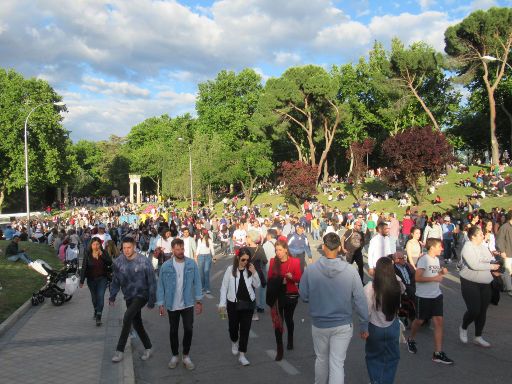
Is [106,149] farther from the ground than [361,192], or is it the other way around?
[106,149]

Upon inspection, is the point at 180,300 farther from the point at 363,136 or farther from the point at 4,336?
the point at 363,136

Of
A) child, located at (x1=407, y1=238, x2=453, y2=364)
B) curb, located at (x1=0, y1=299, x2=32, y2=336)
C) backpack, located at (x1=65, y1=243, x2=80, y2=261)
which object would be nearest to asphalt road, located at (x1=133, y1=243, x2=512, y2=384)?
child, located at (x1=407, y1=238, x2=453, y2=364)

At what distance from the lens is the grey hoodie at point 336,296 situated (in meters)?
4.53

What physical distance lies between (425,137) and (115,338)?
89.4 feet

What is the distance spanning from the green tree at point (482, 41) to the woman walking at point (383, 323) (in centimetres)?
3661

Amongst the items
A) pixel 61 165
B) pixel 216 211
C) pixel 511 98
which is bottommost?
pixel 216 211

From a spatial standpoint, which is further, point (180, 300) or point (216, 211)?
point (216, 211)

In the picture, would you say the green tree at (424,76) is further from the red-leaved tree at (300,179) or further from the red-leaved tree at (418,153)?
the red-leaved tree at (300,179)

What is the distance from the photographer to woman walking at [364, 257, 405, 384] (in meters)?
4.55

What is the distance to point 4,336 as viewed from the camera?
8227 millimetres

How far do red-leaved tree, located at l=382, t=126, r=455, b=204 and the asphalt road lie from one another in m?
23.6

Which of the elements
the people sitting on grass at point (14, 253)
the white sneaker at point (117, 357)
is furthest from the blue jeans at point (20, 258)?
the white sneaker at point (117, 357)

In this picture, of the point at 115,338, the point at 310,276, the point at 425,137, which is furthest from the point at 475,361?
the point at 425,137

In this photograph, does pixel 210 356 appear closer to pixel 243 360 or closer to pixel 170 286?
pixel 243 360
